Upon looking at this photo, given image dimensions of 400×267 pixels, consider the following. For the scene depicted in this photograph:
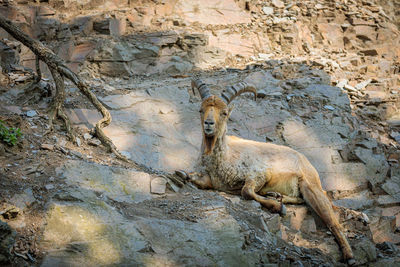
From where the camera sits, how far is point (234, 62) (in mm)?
11500

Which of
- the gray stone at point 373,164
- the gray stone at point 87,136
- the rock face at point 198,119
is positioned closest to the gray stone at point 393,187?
the rock face at point 198,119

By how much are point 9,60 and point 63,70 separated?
2280 mm

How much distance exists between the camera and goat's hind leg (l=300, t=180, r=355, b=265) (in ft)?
18.3

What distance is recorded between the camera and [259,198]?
608cm

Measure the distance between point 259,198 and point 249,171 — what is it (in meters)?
0.57

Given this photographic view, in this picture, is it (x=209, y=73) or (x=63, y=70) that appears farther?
(x=209, y=73)

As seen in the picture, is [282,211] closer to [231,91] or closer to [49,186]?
[231,91]

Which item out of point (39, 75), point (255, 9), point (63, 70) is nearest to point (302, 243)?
point (63, 70)

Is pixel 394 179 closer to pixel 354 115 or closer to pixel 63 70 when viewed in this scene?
pixel 354 115

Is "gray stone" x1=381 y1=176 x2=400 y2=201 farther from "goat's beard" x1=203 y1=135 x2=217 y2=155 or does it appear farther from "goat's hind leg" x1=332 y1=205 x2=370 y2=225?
"goat's beard" x1=203 y1=135 x2=217 y2=155

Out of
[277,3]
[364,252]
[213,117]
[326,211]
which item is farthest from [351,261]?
[277,3]

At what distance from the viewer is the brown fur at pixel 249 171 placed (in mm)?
6254

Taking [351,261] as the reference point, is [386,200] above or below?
below

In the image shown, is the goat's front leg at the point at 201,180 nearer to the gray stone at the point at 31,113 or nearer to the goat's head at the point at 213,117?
the goat's head at the point at 213,117
